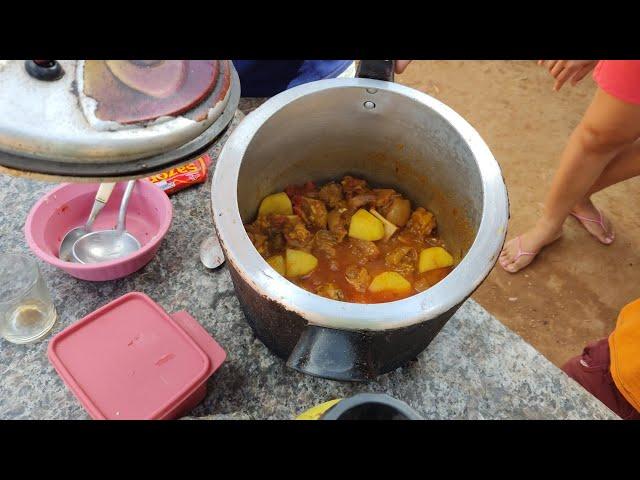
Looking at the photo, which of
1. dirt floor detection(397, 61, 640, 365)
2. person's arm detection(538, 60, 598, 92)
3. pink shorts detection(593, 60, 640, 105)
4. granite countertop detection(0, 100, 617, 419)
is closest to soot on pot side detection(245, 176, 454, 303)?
granite countertop detection(0, 100, 617, 419)

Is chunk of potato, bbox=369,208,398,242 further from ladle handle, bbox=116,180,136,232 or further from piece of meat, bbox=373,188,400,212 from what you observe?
ladle handle, bbox=116,180,136,232

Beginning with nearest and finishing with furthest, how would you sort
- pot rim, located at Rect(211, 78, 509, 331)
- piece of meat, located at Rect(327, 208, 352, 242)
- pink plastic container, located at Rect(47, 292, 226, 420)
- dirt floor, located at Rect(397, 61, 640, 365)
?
pot rim, located at Rect(211, 78, 509, 331) → pink plastic container, located at Rect(47, 292, 226, 420) → piece of meat, located at Rect(327, 208, 352, 242) → dirt floor, located at Rect(397, 61, 640, 365)

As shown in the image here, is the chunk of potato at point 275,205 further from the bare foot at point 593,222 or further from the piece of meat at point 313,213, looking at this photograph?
the bare foot at point 593,222

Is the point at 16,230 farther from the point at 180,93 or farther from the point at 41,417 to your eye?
the point at 180,93

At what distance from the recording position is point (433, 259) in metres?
1.30

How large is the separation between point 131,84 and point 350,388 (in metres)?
0.91

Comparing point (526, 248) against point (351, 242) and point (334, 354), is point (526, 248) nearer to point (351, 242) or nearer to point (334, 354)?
point (351, 242)

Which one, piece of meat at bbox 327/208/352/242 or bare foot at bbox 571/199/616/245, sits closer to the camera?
piece of meat at bbox 327/208/352/242

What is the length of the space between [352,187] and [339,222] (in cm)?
14

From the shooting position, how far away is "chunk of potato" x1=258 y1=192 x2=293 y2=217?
1343 mm

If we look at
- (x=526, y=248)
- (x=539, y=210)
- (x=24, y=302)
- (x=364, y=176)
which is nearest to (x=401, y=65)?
(x=364, y=176)

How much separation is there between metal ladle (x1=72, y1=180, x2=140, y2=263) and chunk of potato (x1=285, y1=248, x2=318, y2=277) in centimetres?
43

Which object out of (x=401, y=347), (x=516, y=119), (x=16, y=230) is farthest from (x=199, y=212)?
(x=516, y=119)

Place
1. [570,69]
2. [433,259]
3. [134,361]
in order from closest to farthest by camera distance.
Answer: [134,361]
[433,259]
[570,69]
